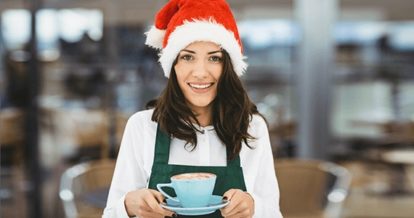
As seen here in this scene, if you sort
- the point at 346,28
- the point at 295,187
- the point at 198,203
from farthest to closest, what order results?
the point at 346,28
the point at 295,187
the point at 198,203

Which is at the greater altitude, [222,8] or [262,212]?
[222,8]

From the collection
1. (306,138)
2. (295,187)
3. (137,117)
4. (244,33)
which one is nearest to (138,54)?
(244,33)

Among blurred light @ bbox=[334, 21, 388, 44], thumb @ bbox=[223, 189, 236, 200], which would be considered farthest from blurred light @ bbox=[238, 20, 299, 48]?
thumb @ bbox=[223, 189, 236, 200]

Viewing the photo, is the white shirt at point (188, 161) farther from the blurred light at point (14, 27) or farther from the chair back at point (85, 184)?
the blurred light at point (14, 27)

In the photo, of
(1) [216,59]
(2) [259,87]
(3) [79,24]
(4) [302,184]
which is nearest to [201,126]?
(1) [216,59]

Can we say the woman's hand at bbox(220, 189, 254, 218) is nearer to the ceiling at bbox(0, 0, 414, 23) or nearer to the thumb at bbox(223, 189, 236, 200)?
the thumb at bbox(223, 189, 236, 200)

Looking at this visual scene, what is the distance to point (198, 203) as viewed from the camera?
111cm

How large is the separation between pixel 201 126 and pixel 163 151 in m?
0.09

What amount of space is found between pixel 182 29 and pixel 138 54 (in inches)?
127

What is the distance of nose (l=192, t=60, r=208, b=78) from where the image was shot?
118 centimetres

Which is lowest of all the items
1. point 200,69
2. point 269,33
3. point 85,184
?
point 85,184

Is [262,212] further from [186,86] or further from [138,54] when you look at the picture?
[138,54]

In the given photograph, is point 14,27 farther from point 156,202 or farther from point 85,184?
point 156,202

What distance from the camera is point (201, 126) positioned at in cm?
123
